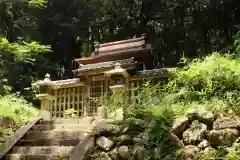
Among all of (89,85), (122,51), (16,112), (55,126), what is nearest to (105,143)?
(55,126)

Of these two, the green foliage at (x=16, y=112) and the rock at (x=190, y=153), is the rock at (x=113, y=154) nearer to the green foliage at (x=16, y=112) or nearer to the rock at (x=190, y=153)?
the rock at (x=190, y=153)

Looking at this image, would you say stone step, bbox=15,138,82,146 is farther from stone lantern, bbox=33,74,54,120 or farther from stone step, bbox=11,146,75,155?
stone lantern, bbox=33,74,54,120

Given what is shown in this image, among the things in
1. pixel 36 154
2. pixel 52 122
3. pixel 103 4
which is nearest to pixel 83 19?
pixel 103 4

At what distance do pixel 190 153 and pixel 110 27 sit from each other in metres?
16.1

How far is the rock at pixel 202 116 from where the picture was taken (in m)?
4.53

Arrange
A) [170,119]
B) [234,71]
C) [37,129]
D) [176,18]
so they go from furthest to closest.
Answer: [176,18]
[37,129]
[234,71]
[170,119]

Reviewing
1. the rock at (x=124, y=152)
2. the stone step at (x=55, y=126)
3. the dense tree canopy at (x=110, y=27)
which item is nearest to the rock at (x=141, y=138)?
the rock at (x=124, y=152)

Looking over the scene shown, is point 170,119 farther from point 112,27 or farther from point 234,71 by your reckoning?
point 112,27

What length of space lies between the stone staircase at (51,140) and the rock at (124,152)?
2.68 feet

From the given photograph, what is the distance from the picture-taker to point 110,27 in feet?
64.4

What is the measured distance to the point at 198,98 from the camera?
18.5 ft

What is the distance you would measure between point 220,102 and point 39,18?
54.8 feet

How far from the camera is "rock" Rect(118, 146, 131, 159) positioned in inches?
182

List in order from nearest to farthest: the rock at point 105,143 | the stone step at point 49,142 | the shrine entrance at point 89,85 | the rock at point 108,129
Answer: the rock at point 105,143 → the rock at point 108,129 → the stone step at point 49,142 → the shrine entrance at point 89,85
